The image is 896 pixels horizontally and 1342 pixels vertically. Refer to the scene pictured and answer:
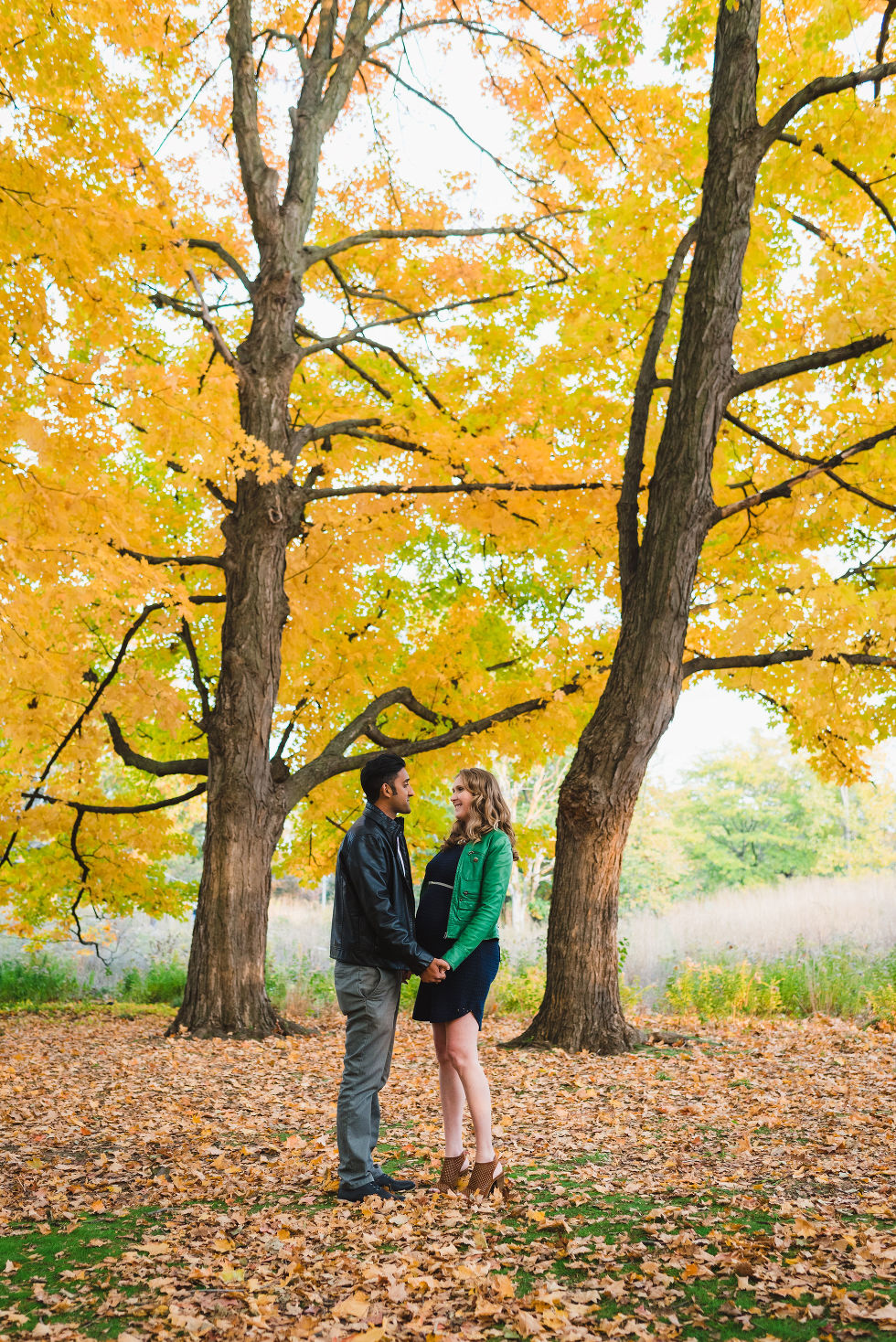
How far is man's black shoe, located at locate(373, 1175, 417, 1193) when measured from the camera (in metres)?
3.81

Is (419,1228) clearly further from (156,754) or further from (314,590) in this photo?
(156,754)

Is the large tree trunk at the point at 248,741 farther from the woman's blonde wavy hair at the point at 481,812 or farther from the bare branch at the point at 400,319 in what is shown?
Result: the woman's blonde wavy hair at the point at 481,812

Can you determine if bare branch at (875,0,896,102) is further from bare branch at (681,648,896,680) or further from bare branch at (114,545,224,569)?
bare branch at (114,545,224,569)

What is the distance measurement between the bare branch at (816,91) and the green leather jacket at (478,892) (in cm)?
597

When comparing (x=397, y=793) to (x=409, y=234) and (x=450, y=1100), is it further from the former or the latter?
(x=409, y=234)

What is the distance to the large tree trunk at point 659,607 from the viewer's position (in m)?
7.29

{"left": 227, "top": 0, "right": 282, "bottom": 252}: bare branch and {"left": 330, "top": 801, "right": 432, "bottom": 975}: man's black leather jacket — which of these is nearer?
{"left": 330, "top": 801, "right": 432, "bottom": 975}: man's black leather jacket

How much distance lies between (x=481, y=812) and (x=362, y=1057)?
1.03m

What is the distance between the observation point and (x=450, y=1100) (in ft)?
12.7

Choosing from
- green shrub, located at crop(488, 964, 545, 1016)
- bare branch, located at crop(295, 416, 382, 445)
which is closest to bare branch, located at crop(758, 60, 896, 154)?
bare branch, located at crop(295, 416, 382, 445)

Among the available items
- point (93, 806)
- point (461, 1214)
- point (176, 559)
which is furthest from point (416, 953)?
point (93, 806)

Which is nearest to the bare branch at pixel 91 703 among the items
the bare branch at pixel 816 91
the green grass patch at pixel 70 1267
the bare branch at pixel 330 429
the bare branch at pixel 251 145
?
the bare branch at pixel 330 429

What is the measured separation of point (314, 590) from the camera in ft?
32.1

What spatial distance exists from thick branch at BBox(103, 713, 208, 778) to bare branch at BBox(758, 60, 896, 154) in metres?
6.78
